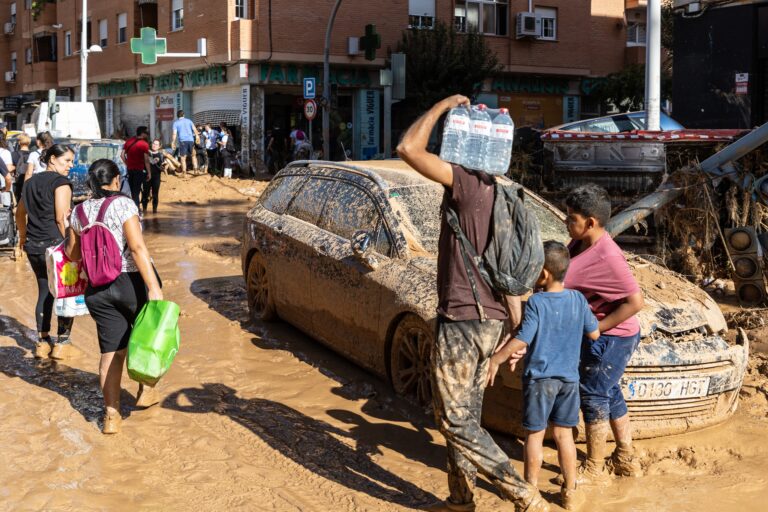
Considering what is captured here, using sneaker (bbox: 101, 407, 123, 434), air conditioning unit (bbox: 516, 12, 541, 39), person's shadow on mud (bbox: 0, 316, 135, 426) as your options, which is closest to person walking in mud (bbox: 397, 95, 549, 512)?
sneaker (bbox: 101, 407, 123, 434)

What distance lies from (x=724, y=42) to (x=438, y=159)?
59.3 feet

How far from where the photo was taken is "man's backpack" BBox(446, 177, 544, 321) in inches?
170

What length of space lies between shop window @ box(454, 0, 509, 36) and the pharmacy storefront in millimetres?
4267

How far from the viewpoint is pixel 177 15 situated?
111 feet

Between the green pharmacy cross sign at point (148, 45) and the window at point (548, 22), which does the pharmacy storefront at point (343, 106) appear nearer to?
the green pharmacy cross sign at point (148, 45)

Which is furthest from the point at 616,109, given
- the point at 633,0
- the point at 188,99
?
the point at 188,99

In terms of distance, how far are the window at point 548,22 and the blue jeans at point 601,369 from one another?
32.2 meters

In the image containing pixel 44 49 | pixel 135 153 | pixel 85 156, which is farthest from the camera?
pixel 44 49

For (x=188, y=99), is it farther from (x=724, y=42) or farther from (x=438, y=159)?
(x=438, y=159)

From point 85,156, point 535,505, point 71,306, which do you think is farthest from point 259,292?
point 85,156

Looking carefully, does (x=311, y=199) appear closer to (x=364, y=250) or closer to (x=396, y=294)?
(x=364, y=250)

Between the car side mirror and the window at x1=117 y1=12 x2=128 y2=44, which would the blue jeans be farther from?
the window at x1=117 y1=12 x2=128 y2=44

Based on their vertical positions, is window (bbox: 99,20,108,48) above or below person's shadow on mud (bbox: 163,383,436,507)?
above

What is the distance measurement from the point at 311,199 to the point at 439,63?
76.5 ft
